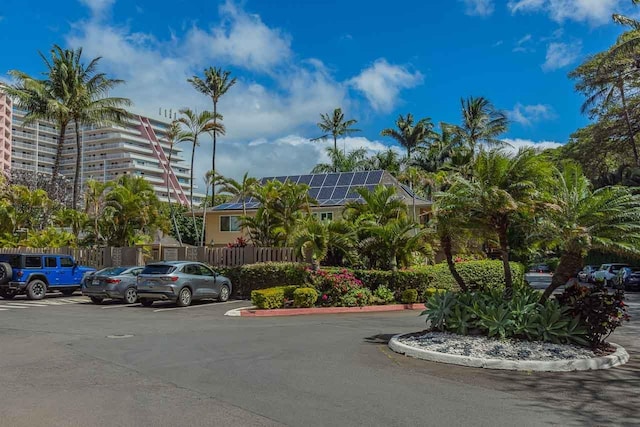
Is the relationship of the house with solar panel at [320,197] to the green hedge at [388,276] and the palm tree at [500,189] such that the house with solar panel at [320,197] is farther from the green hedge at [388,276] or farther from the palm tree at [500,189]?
the palm tree at [500,189]

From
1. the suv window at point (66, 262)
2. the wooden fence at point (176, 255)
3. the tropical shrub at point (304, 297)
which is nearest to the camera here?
the tropical shrub at point (304, 297)

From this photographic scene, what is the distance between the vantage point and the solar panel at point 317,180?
42531mm

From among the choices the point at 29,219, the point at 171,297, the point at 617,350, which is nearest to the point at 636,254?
the point at 617,350

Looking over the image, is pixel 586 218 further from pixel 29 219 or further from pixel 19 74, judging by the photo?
pixel 29 219

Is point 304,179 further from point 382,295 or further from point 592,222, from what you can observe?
point 592,222

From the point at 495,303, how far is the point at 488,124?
4593 centimetres

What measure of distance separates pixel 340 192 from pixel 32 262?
895 inches

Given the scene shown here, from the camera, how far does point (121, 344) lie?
10.8 m

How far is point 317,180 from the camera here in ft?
142

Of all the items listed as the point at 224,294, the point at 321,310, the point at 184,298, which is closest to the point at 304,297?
the point at 321,310

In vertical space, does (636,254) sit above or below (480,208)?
below

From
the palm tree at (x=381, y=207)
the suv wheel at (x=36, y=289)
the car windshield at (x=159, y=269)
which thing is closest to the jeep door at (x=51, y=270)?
the suv wheel at (x=36, y=289)

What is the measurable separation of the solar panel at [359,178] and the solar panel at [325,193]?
183 centimetres

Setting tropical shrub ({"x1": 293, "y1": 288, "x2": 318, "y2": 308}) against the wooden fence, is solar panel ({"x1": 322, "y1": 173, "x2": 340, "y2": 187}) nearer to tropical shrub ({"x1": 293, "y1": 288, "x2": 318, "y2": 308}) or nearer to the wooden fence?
the wooden fence
